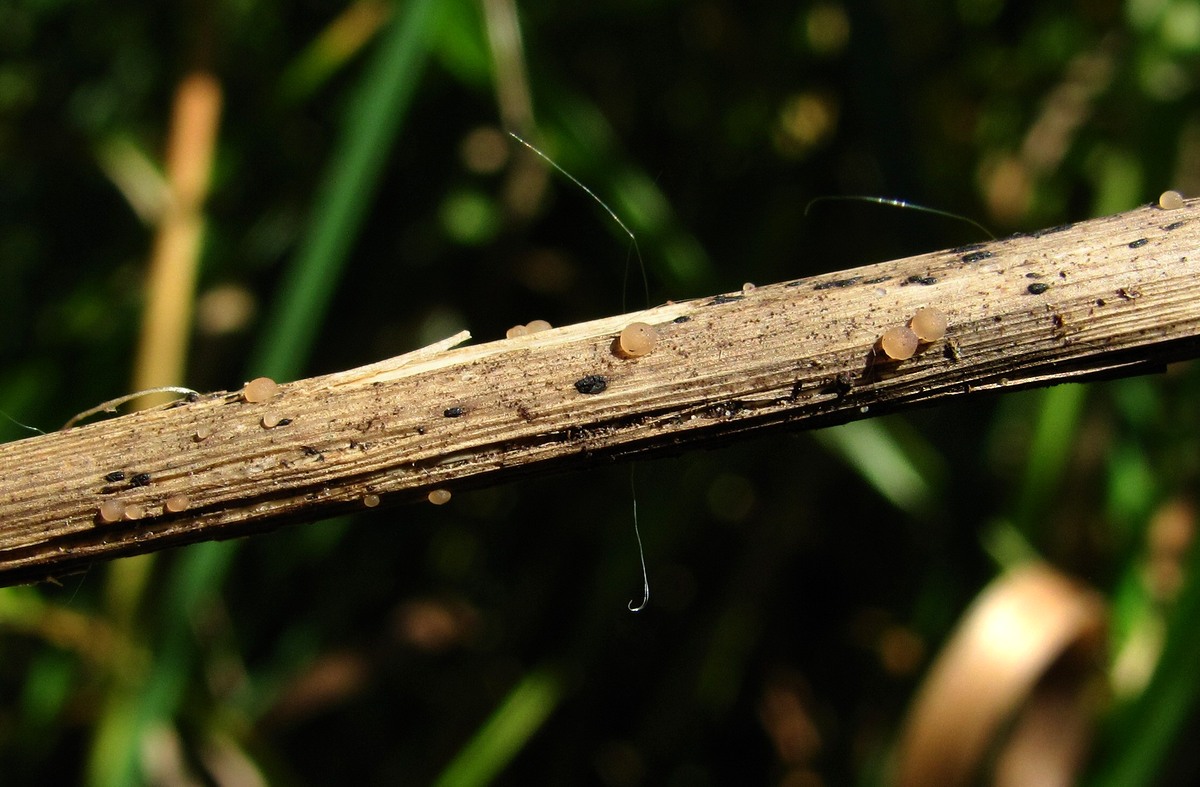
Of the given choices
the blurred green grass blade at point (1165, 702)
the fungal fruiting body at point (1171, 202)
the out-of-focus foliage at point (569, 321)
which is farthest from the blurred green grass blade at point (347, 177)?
the blurred green grass blade at point (1165, 702)

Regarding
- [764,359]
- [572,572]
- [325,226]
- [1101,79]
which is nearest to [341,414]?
[764,359]

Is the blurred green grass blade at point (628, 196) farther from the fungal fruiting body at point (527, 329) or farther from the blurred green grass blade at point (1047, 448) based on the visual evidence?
the fungal fruiting body at point (527, 329)

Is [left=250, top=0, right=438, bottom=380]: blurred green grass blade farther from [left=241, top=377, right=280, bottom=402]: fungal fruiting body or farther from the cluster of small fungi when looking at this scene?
the cluster of small fungi

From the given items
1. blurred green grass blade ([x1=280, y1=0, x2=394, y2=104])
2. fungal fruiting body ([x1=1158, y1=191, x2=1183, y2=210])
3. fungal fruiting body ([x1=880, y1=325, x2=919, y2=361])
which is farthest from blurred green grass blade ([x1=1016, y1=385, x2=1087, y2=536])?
blurred green grass blade ([x1=280, y1=0, x2=394, y2=104])

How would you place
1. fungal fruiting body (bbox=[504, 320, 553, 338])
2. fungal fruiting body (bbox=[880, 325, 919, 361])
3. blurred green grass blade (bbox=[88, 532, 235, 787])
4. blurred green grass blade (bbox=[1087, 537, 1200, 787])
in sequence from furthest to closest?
blurred green grass blade (bbox=[88, 532, 235, 787]), blurred green grass blade (bbox=[1087, 537, 1200, 787]), fungal fruiting body (bbox=[504, 320, 553, 338]), fungal fruiting body (bbox=[880, 325, 919, 361])

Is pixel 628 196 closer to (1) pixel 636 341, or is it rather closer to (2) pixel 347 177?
(2) pixel 347 177

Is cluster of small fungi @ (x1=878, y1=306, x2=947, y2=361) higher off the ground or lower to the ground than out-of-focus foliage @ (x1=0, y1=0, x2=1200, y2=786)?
lower

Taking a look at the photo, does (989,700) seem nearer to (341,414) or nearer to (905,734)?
(905,734)

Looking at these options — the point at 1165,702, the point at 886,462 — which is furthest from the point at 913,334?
the point at 886,462
